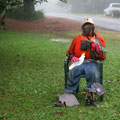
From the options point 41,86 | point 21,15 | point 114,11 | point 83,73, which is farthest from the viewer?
point 114,11

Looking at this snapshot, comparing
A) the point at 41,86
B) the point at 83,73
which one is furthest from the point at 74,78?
the point at 41,86

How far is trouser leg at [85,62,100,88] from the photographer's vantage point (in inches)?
258

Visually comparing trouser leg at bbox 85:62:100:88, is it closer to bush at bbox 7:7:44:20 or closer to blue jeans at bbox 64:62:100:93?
blue jeans at bbox 64:62:100:93

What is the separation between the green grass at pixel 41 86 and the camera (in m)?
5.86

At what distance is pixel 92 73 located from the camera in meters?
6.55

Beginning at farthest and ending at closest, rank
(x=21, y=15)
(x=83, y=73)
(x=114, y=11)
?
(x=114, y=11) → (x=21, y=15) → (x=83, y=73)

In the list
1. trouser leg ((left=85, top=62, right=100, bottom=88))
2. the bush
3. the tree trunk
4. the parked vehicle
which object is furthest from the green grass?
the parked vehicle

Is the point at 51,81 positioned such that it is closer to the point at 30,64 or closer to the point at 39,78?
the point at 39,78

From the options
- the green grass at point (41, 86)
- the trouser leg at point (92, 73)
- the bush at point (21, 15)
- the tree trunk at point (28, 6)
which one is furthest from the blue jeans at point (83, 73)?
the bush at point (21, 15)

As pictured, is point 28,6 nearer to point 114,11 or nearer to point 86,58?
point 114,11

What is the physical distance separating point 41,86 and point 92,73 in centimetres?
201

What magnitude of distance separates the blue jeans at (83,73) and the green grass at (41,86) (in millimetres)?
353

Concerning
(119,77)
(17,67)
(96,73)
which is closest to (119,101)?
(96,73)

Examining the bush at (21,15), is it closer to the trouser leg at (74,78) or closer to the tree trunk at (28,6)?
the tree trunk at (28,6)
